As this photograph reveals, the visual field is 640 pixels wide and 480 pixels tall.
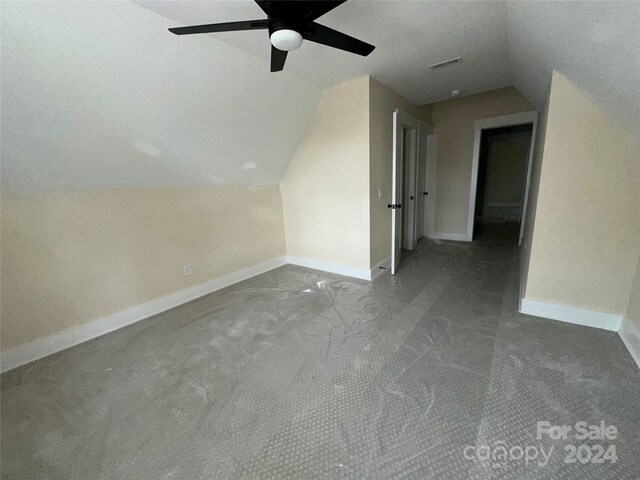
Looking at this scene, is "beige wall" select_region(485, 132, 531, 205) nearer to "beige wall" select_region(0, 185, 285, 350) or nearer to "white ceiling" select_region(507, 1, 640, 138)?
"white ceiling" select_region(507, 1, 640, 138)

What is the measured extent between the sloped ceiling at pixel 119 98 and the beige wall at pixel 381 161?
0.78 meters

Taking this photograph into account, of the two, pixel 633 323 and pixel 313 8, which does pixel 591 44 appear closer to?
pixel 313 8

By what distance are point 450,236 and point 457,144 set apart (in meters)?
1.63

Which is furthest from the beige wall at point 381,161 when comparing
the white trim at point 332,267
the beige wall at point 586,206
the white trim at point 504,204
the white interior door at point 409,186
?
the white trim at point 504,204

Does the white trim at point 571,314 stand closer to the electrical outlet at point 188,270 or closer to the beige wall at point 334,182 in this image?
the beige wall at point 334,182

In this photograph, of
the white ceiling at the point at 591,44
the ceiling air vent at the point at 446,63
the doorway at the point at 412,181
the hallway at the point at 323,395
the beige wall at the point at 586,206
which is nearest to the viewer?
the white ceiling at the point at 591,44

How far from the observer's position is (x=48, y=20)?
127cm

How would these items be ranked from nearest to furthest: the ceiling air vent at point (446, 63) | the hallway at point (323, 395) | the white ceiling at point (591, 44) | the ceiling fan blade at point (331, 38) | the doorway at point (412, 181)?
1. the white ceiling at point (591, 44)
2. the hallway at point (323, 395)
3. the ceiling fan blade at point (331, 38)
4. the ceiling air vent at point (446, 63)
5. the doorway at point (412, 181)

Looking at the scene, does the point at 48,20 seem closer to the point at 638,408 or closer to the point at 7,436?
the point at 7,436

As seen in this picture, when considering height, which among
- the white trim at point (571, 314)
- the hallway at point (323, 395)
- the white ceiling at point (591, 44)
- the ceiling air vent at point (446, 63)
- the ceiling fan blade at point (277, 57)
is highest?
the ceiling air vent at point (446, 63)

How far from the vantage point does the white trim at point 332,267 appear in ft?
10.0

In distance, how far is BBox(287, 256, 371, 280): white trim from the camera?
306 centimetres

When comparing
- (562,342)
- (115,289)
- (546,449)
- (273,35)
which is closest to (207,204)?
(115,289)

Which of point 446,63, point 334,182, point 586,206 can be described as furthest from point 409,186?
point 586,206
